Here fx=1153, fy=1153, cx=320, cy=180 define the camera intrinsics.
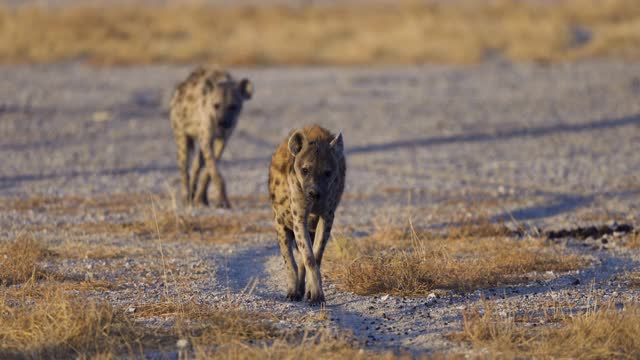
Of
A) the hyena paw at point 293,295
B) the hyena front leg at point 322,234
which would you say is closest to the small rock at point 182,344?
the hyena paw at point 293,295

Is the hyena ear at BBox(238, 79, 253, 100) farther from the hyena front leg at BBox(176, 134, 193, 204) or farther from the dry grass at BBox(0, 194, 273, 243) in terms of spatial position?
the dry grass at BBox(0, 194, 273, 243)

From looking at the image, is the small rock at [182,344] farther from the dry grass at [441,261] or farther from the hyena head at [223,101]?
the hyena head at [223,101]

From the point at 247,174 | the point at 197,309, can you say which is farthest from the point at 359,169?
the point at 197,309

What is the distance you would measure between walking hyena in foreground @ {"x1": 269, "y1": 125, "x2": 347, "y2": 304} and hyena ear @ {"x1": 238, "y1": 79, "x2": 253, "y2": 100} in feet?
15.8

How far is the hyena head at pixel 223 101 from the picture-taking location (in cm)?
1233

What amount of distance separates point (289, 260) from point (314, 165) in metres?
0.79

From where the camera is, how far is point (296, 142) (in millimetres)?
7387

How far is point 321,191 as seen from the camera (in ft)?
23.7

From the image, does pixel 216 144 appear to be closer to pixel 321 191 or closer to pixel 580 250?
pixel 580 250

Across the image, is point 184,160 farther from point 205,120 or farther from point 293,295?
point 293,295

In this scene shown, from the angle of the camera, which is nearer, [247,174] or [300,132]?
[300,132]

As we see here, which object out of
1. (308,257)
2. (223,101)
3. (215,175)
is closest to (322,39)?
(223,101)

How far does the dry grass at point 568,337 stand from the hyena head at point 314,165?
1.34 metres

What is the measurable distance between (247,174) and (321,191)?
7.13 m
